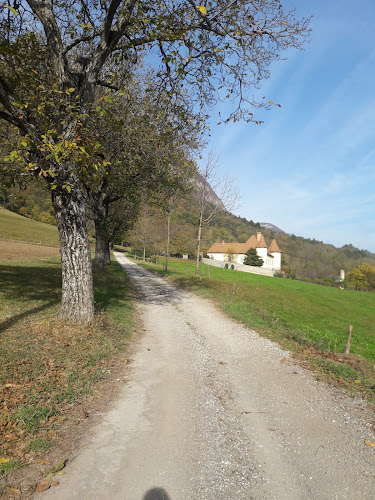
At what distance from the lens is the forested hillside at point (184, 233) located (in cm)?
2045

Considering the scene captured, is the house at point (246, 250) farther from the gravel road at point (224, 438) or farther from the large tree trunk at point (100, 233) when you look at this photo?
the gravel road at point (224, 438)

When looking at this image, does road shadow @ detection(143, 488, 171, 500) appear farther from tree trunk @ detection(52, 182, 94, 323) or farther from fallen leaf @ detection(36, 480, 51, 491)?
tree trunk @ detection(52, 182, 94, 323)

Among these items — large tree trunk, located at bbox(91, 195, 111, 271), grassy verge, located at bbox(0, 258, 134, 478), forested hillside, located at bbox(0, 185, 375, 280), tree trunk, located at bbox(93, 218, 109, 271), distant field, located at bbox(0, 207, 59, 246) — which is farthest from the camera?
distant field, located at bbox(0, 207, 59, 246)

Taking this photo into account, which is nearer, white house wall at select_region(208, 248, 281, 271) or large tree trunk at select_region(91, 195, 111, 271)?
large tree trunk at select_region(91, 195, 111, 271)

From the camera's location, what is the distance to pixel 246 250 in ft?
318

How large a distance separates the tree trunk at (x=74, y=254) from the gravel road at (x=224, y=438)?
7.20 feet

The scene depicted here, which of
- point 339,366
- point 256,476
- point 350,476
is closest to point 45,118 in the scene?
point 256,476

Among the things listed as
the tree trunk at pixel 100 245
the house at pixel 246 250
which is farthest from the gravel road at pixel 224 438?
the house at pixel 246 250

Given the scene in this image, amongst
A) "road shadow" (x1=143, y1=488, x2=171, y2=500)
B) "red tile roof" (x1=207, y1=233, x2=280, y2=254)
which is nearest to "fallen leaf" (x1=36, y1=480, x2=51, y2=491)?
"road shadow" (x1=143, y1=488, x2=171, y2=500)

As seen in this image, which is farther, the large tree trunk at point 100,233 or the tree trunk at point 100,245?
the tree trunk at point 100,245

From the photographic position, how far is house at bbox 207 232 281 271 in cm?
9238

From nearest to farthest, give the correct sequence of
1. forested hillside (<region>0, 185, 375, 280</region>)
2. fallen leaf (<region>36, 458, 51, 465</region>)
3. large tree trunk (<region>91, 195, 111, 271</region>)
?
fallen leaf (<region>36, 458, 51, 465</region>) → large tree trunk (<region>91, 195, 111, 271</region>) → forested hillside (<region>0, 185, 375, 280</region>)

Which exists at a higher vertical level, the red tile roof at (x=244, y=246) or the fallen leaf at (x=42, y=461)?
the red tile roof at (x=244, y=246)

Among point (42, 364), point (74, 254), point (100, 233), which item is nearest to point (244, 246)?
point (100, 233)
